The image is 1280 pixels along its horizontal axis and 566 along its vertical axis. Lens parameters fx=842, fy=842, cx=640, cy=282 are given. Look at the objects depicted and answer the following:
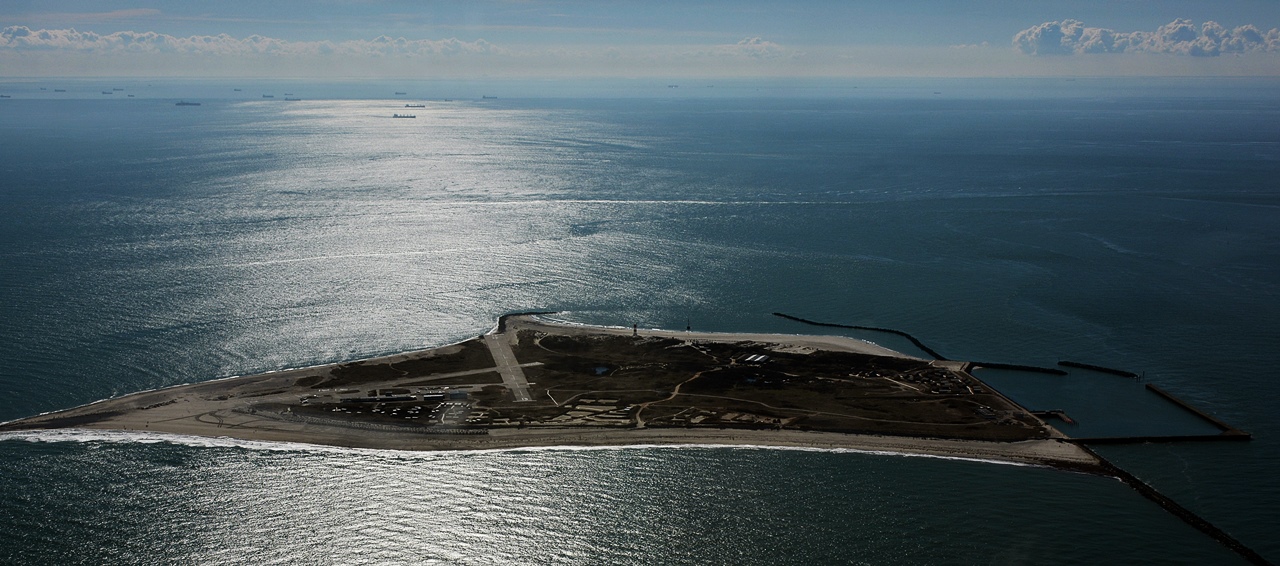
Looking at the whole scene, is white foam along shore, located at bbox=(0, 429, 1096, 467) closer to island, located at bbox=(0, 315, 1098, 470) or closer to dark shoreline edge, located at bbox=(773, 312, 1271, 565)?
island, located at bbox=(0, 315, 1098, 470)

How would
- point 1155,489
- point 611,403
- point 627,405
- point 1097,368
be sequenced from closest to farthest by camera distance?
1. point 1155,489
2. point 627,405
3. point 611,403
4. point 1097,368

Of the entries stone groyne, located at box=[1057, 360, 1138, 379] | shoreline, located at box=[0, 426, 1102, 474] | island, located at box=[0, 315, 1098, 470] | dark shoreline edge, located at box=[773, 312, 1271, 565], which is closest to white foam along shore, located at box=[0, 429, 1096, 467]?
shoreline, located at box=[0, 426, 1102, 474]

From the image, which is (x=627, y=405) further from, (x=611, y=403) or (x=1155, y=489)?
A: (x=1155, y=489)

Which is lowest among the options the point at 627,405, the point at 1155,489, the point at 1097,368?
the point at 1155,489

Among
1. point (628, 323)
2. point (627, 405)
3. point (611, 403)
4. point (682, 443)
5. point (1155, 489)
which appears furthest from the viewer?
point (628, 323)

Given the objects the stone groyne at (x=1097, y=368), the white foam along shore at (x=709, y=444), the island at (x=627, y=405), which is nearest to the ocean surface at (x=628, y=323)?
the white foam along shore at (x=709, y=444)

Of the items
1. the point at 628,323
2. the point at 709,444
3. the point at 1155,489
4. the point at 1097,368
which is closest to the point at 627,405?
the point at 709,444

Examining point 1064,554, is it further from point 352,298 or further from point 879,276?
point 352,298
